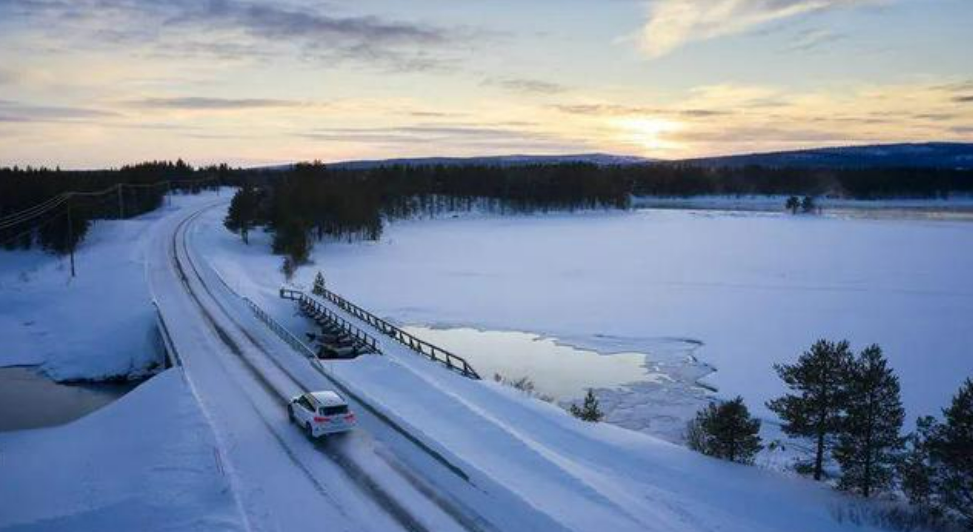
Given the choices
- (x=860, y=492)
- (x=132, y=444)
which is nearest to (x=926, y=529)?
(x=860, y=492)

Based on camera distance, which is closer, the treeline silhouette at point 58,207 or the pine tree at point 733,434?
the pine tree at point 733,434

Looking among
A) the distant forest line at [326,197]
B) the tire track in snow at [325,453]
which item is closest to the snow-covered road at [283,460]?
the tire track in snow at [325,453]

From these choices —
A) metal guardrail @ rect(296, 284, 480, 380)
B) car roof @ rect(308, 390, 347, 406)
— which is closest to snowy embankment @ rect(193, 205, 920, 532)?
metal guardrail @ rect(296, 284, 480, 380)

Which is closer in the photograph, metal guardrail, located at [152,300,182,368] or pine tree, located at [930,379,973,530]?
pine tree, located at [930,379,973,530]

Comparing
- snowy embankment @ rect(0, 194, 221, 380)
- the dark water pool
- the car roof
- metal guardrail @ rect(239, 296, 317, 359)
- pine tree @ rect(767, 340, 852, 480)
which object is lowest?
the dark water pool

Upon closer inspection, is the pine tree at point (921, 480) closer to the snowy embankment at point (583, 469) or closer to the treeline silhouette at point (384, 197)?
the snowy embankment at point (583, 469)

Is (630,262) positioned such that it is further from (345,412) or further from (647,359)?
(345,412)

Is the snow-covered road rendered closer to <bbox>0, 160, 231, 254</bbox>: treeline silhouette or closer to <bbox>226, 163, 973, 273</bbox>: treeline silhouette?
<bbox>226, 163, 973, 273</bbox>: treeline silhouette

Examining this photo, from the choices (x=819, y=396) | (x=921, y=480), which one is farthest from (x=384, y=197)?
(x=921, y=480)
